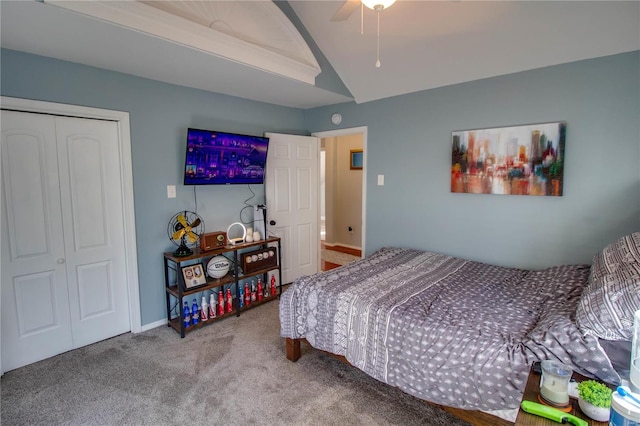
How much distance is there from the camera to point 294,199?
4.14 metres

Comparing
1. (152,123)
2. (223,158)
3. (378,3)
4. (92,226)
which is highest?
(378,3)

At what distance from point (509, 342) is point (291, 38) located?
2.92 meters

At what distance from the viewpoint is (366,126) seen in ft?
12.5

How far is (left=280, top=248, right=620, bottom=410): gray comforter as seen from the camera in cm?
153

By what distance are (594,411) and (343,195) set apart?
5.29m

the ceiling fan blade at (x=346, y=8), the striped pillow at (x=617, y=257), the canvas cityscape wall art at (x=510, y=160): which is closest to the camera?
the striped pillow at (x=617, y=257)

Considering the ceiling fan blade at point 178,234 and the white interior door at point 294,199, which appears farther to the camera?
the white interior door at point 294,199

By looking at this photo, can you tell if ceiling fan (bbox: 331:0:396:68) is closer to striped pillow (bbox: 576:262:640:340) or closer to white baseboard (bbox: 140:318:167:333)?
striped pillow (bbox: 576:262:640:340)

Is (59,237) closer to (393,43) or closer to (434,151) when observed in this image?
(393,43)

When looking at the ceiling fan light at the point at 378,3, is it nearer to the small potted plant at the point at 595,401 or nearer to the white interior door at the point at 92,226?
the small potted plant at the point at 595,401

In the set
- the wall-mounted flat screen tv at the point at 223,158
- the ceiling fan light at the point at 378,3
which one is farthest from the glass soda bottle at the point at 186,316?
the ceiling fan light at the point at 378,3

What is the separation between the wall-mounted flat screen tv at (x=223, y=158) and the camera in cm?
302

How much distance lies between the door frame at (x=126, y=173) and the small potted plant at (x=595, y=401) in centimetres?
320

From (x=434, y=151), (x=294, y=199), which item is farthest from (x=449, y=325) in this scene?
(x=294, y=199)
